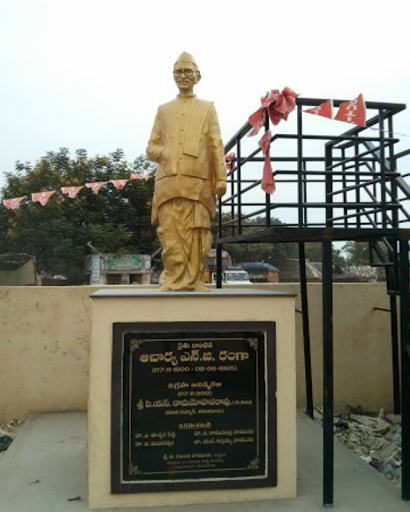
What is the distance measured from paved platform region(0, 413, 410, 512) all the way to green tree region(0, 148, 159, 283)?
9988 millimetres

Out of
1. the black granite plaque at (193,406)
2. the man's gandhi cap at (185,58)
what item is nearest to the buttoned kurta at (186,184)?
the man's gandhi cap at (185,58)

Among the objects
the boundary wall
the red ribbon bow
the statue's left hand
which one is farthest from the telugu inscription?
the boundary wall

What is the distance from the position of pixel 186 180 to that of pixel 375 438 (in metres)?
3.39

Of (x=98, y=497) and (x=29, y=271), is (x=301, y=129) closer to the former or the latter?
(x=98, y=497)

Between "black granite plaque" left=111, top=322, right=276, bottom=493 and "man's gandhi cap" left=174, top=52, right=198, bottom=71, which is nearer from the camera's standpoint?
"black granite plaque" left=111, top=322, right=276, bottom=493

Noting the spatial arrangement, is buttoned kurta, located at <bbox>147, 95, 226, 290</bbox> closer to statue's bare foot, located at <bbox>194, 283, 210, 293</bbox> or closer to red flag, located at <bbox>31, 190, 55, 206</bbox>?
statue's bare foot, located at <bbox>194, 283, 210, 293</bbox>

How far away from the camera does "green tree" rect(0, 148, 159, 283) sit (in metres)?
14.6

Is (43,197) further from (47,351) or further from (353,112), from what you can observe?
(353,112)

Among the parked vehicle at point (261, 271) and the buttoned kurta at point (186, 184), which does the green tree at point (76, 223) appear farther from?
the parked vehicle at point (261, 271)

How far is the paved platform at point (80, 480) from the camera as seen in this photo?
131 inches

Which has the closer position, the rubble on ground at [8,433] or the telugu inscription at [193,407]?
the telugu inscription at [193,407]

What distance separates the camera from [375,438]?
203 inches

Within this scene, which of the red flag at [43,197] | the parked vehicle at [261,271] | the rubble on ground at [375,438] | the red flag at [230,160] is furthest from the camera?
the parked vehicle at [261,271]

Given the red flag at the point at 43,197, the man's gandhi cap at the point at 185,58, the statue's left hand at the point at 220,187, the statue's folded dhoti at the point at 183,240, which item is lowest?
the statue's folded dhoti at the point at 183,240
